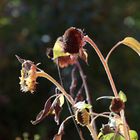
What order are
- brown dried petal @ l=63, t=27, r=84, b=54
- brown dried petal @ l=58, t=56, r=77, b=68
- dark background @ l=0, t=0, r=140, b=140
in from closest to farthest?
1. brown dried petal @ l=63, t=27, r=84, b=54
2. brown dried petal @ l=58, t=56, r=77, b=68
3. dark background @ l=0, t=0, r=140, b=140

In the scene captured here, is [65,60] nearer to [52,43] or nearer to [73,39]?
[73,39]

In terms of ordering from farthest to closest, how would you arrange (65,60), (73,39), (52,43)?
1. (52,43)
2. (65,60)
3. (73,39)

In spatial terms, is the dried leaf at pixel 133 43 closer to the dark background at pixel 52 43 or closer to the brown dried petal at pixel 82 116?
the brown dried petal at pixel 82 116

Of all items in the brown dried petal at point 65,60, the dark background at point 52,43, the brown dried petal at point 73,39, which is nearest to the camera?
the brown dried petal at point 73,39

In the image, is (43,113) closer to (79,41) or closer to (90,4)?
(79,41)

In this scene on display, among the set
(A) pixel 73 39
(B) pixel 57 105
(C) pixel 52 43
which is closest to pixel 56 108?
(B) pixel 57 105

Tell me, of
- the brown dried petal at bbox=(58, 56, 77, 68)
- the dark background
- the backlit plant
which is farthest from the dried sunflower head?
the dark background

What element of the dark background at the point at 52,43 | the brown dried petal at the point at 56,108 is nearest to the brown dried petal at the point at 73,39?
the brown dried petal at the point at 56,108

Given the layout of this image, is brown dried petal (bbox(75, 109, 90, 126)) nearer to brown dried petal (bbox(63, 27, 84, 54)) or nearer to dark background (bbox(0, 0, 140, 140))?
brown dried petal (bbox(63, 27, 84, 54))
